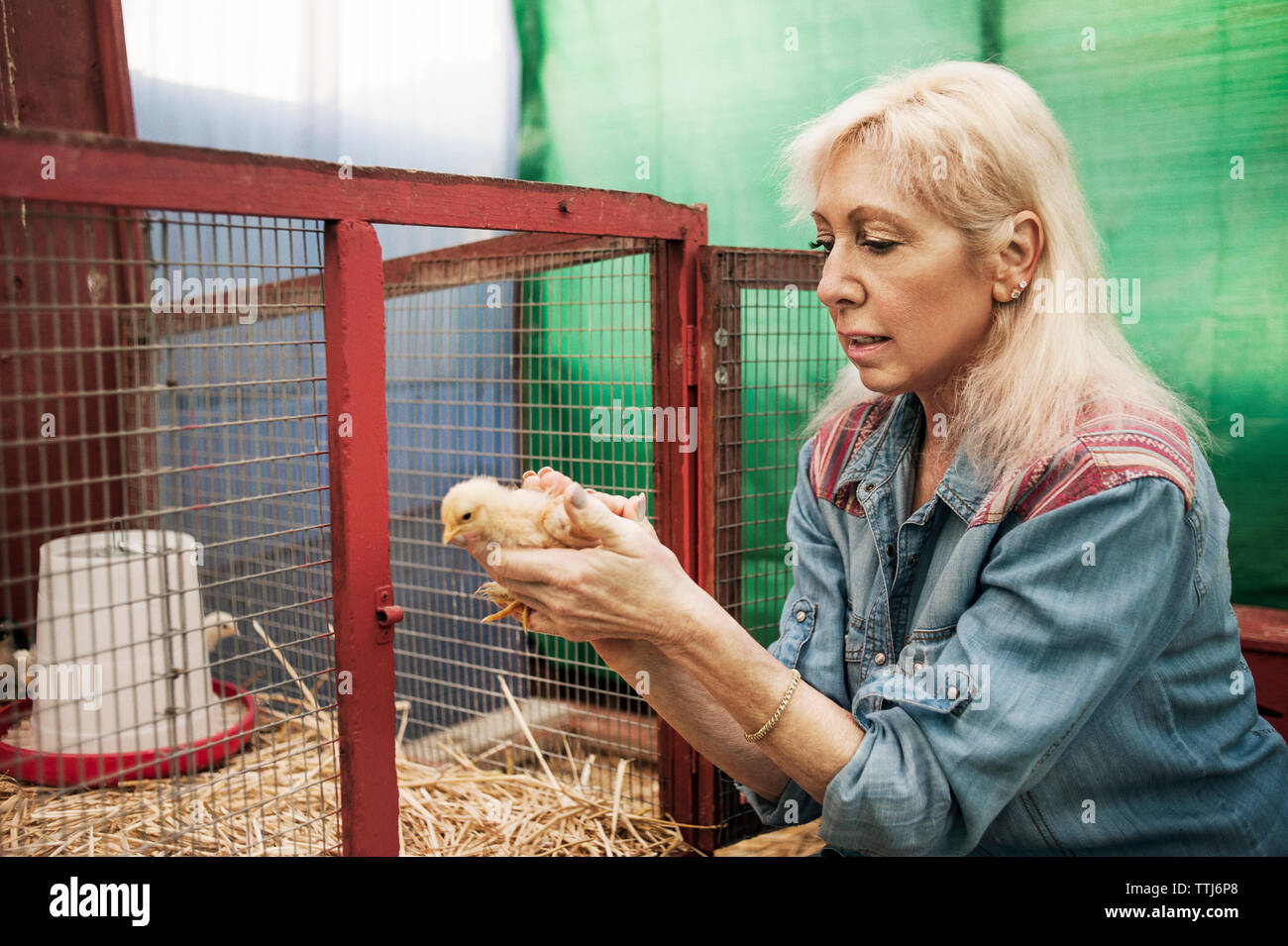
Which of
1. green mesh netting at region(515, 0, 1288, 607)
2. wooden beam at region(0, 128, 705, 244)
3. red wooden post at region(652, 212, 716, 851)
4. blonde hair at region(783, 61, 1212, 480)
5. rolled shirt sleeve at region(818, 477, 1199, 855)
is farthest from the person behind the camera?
green mesh netting at region(515, 0, 1288, 607)

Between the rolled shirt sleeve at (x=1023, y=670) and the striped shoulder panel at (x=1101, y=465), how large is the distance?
0.8 inches

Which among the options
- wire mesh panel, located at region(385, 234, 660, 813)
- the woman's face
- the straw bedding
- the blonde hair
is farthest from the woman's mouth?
the straw bedding

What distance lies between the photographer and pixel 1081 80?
2879mm

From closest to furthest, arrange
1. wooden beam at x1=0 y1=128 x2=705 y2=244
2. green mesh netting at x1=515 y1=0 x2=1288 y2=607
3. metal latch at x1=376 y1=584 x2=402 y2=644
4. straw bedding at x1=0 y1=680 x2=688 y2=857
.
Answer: wooden beam at x1=0 y1=128 x2=705 y2=244
metal latch at x1=376 y1=584 x2=402 y2=644
straw bedding at x1=0 y1=680 x2=688 y2=857
green mesh netting at x1=515 y1=0 x2=1288 y2=607

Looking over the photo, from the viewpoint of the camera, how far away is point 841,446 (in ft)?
6.08

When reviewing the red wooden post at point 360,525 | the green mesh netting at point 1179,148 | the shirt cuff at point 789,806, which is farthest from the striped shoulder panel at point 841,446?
the green mesh netting at point 1179,148

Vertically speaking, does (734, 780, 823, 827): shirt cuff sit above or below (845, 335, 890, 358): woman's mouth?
below

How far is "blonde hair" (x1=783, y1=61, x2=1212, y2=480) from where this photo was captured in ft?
4.89

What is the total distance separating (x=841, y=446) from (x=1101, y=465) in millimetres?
549

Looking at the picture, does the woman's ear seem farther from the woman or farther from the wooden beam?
the wooden beam

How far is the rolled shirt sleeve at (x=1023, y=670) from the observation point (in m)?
1.33

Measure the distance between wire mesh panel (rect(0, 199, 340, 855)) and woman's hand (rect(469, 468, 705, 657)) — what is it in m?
0.36

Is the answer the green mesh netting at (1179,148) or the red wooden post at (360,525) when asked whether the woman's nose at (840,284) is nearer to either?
the red wooden post at (360,525)
